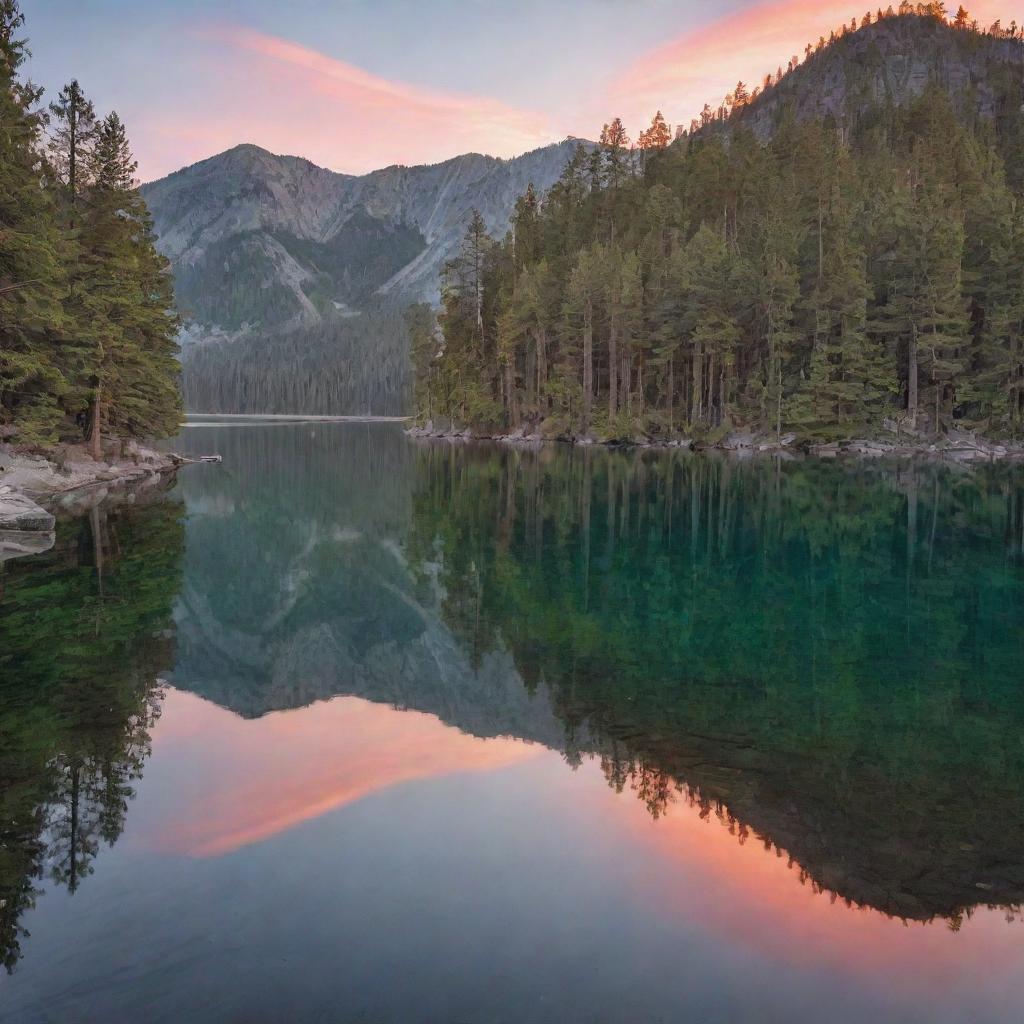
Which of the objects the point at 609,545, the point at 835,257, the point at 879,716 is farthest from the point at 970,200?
the point at 879,716

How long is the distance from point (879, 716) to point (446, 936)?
7.38m

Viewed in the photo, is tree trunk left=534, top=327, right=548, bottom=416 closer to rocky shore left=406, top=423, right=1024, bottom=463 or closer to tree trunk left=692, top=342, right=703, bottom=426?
rocky shore left=406, top=423, right=1024, bottom=463

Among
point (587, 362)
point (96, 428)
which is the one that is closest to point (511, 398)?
point (587, 362)

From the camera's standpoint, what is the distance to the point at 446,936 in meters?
6.46

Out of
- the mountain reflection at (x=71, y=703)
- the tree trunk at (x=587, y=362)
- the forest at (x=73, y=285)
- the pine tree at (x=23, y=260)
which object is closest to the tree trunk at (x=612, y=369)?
the tree trunk at (x=587, y=362)

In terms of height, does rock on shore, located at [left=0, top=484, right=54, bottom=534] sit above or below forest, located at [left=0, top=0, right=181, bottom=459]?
below

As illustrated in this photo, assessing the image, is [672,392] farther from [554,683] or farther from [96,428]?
[554,683]

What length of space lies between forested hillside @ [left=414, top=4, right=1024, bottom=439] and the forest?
143 feet

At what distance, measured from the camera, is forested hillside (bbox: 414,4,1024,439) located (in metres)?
71.6

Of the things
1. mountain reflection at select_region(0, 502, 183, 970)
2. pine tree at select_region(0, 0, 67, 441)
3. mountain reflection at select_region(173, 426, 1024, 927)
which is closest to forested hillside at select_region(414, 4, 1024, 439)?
mountain reflection at select_region(173, 426, 1024, 927)

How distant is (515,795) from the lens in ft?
31.0

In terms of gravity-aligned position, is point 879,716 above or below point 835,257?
below

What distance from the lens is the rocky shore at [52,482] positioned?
992 inches

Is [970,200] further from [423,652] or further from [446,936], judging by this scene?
[446,936]
